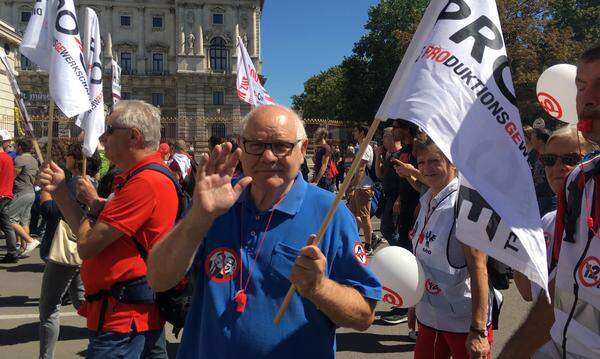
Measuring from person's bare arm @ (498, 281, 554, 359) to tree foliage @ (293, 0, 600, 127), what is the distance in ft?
63.0

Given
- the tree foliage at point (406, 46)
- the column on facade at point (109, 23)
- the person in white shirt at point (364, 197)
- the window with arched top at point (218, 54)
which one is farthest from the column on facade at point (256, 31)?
the person in white shirt at point (364, 197)

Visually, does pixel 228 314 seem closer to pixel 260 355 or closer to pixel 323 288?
pixel 260 355

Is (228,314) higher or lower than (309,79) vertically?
lower

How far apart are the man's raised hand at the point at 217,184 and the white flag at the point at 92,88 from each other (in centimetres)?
337

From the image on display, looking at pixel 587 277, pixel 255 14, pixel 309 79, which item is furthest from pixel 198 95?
pixel 587 277

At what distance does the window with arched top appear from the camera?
193 feet

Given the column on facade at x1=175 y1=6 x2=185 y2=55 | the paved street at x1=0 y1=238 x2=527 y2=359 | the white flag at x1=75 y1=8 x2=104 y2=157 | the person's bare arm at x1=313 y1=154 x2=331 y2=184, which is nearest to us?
the paved street at x1=0 y1=238 x2=527 y2=359

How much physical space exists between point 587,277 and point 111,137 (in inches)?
90.5

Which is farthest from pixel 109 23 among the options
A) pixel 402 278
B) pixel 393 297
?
pixel 402 278

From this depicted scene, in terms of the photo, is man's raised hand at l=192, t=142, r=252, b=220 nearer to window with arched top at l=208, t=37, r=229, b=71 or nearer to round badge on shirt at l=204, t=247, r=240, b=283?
round badge on shirt at l=204, t=247, r=240, b=283

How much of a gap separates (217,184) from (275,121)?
35 centimetres

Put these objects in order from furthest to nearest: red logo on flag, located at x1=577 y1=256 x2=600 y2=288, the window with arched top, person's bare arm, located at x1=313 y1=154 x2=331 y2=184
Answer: the window with arched top, person's bare arm, located at x1=313 y1=154 x2=331 y2=184, red logo on flag, located at x1=577 y1=256 x2=600 y2=288

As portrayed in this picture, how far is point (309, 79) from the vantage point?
3000 inches

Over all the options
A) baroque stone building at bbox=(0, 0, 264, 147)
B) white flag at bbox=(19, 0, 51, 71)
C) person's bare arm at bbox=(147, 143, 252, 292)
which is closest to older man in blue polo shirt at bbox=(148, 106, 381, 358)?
person's bare arm at bbox=(147, 143, 252, 292)
